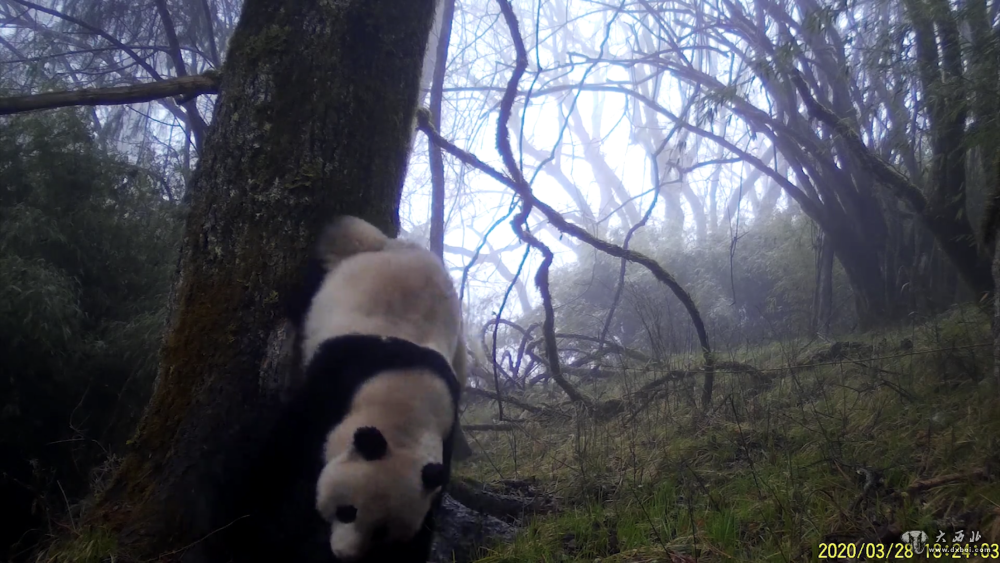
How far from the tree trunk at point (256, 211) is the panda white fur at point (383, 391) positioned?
193mm

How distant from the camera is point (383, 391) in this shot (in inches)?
85.6

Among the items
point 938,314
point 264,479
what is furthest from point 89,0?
point 938,314

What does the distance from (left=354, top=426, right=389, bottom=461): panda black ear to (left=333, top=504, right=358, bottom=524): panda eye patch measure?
0.16 metres

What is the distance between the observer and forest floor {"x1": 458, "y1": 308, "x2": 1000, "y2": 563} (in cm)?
283

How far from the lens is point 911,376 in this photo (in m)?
4.88

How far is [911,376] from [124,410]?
17.4 ft

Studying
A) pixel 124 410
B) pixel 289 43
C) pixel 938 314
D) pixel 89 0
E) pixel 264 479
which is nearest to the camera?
pixel 264 479

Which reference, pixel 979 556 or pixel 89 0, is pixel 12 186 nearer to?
pixel 89 0

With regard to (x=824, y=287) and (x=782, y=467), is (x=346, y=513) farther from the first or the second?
(x=824, y=287)

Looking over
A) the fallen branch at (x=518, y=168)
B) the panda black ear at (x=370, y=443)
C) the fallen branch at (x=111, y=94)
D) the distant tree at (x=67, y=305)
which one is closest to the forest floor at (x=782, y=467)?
the fallen branch at (x=518, y=168)
